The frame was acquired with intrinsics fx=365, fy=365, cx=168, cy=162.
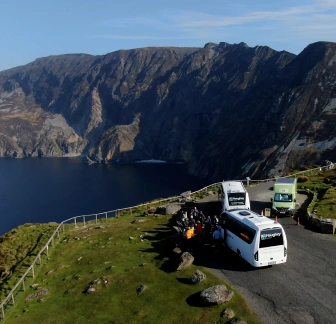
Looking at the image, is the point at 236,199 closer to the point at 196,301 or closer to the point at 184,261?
the point at 184,261

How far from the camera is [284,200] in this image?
41281 mm

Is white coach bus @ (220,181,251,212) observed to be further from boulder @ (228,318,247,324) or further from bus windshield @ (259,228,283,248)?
boulder @ (228,318,247,324)

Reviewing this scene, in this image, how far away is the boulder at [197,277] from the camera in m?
24.6

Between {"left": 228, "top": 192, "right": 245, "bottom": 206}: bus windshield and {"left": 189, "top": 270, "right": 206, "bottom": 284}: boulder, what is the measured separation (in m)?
15.4

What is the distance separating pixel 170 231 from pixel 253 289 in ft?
48.7

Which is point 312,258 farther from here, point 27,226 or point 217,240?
point 27,226

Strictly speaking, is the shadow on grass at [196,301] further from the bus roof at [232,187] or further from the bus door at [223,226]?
the bus roof at [232,187]

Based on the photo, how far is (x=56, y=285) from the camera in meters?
28.5

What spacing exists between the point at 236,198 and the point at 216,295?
18.7 m

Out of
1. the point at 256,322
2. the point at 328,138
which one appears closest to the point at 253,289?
the point at 256,322

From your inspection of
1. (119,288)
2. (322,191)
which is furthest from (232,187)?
(119,288)

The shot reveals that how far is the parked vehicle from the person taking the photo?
40.9 meters

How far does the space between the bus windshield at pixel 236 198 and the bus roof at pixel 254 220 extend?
29.0ft

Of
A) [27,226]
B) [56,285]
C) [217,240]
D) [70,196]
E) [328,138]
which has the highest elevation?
[217,240]
